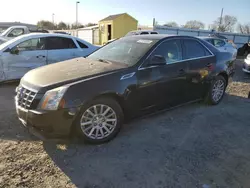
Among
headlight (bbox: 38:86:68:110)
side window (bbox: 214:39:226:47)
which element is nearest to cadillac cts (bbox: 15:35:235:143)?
headlight (bbox: 38:86:68:110)

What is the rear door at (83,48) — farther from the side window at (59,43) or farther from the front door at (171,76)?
the front door at (171,76)

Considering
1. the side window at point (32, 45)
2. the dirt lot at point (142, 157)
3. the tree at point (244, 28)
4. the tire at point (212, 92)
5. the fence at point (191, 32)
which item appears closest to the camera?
the dirt lot at point (142, 157)

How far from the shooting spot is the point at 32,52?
6.90 meters

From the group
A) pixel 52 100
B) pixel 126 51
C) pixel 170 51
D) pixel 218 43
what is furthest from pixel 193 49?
pixel 218 43

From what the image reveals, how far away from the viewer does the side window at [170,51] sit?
435cm

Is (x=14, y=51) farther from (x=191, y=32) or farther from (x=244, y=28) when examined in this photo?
(x=244, y=28)

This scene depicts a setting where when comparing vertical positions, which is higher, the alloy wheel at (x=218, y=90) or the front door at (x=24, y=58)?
the front door at (x=24, y=58)

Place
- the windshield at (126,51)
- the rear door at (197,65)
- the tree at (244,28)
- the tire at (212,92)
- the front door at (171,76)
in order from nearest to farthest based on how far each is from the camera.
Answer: the windshield at (126,51) < the front door at (171,76) < the rear door at (197,65) < the tire at (212,92) < the tree at (244,28)

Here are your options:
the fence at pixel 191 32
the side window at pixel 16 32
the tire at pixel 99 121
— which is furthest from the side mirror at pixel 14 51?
the fence at pixel 191 32

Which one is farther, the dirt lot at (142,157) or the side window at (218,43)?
the side window at (218,43)

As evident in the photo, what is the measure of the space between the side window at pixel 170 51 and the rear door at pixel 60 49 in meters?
3.86

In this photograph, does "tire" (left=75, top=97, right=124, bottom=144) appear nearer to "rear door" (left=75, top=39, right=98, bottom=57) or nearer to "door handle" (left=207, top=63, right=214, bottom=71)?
"door handle" (left=207, top=63, right=214, bottom=71)

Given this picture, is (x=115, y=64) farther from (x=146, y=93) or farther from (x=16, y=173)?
(x=16, y=173)

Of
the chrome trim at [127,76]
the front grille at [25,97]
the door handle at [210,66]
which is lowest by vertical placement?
the front grille at [25,97]
